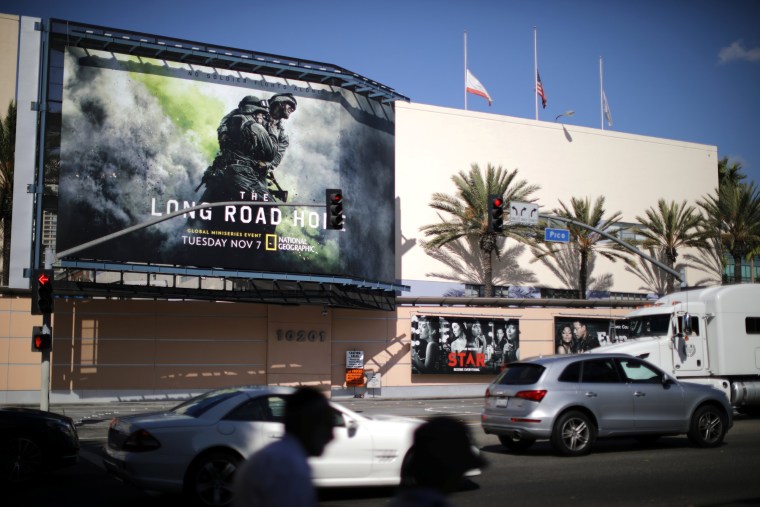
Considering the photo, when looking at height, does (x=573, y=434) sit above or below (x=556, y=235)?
below

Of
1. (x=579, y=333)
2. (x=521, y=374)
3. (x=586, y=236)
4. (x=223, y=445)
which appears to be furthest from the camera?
(x=586, y=236)

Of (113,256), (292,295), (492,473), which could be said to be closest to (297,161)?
(292,295)

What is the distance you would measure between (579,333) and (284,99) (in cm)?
1900

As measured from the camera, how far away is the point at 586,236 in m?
44.1

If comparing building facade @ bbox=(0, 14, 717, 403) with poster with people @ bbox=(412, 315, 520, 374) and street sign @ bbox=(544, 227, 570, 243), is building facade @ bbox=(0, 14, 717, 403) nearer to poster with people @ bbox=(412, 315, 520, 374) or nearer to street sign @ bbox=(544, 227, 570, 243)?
poster with people @ bbox=(412, 315, 520, 374)

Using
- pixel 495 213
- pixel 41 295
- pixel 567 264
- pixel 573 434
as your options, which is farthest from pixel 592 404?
pixel 567 264

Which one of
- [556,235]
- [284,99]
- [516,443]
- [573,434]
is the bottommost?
[516,443]

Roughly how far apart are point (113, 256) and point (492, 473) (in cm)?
2241

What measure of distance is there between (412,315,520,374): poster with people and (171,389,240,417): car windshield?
1069 inches

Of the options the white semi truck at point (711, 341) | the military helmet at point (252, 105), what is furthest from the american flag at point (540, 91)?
the white semi truck at point (711, 341)

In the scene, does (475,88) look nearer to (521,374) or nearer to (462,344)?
(462,344)

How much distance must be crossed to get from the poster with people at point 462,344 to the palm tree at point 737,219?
17224mm

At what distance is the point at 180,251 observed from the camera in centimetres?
3219

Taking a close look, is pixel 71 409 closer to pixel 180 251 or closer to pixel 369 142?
pixel 180 251
